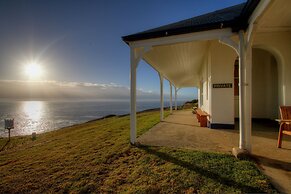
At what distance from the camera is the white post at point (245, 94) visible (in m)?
3.82

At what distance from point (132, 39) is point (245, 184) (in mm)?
4286

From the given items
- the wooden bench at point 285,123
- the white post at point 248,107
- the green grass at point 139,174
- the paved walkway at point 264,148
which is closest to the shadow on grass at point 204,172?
the green grass at point 139,174

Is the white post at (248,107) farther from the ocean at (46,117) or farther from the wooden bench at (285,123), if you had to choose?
the ocean at (46,117)

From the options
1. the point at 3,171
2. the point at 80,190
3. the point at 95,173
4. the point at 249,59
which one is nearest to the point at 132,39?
the point at 249,59

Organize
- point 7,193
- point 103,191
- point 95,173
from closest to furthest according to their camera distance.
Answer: point 103,191
point 7,193
point 95,173

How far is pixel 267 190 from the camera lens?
8.06ft

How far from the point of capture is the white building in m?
3.83

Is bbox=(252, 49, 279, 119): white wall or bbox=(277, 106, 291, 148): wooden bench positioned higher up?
bbox=(252, 49, 279, 119): white wall

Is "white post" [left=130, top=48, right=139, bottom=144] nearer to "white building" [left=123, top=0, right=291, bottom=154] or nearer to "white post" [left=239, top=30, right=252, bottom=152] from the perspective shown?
"white building" [left=123, top=0, right=291, bottom=154]

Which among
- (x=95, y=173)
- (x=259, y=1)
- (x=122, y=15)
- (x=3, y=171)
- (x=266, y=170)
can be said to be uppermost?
(x=122, y=15)

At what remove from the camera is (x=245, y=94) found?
3.89m

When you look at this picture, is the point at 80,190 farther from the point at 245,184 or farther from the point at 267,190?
the point at 267,190

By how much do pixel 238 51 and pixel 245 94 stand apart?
39.4 inches

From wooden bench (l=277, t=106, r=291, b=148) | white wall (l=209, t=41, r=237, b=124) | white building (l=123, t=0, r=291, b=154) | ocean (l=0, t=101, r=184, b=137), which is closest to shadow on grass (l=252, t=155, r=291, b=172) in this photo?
white building (l=123, t=0, r=291, b=154)
